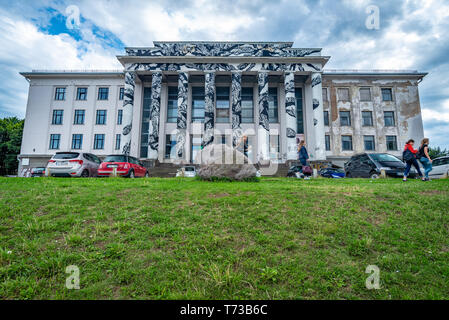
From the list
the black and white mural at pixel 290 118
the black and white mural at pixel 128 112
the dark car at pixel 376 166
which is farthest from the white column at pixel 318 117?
the black and white mural at pixel 128 112

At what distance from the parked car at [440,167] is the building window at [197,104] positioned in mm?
26626

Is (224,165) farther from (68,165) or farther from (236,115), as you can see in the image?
(236,115)

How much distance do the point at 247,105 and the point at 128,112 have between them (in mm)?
17240

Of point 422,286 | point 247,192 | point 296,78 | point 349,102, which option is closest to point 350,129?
point 349,102

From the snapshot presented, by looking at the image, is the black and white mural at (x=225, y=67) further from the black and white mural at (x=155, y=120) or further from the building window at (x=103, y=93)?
the building window at (x=103, y=93)

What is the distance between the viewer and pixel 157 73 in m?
29.9

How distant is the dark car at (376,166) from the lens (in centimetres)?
1225

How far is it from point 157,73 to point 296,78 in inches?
799

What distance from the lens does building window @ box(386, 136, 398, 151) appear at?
1328 inches

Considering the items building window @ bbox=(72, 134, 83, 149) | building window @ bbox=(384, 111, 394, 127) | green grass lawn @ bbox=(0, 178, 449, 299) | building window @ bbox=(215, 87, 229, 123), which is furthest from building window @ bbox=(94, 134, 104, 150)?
building window @ bbox=(384, 111, 394, 127)

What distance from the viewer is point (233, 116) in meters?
29.1

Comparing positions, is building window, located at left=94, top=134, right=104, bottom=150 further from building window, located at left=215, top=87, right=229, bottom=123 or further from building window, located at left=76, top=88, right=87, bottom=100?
building window, located at left=215, top=87, right=229, bottom=123
